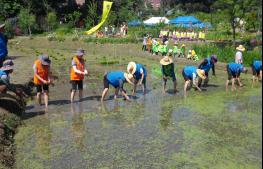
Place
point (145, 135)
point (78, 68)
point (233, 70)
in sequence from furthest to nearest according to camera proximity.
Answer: point (233, 70)
point (78, 68)
point (145, 135)

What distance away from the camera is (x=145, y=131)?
10.0 m

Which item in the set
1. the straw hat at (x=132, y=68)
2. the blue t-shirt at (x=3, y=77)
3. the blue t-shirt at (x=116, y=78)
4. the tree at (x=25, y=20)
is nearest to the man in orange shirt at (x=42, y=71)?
the blue t-shirt at (x=3, y=77)

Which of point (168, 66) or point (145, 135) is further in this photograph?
point (168, 66)

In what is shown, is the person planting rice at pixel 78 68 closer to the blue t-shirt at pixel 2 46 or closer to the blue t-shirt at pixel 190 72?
the blue t-shirt at pixel 2 46

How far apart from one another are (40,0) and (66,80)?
32.5m

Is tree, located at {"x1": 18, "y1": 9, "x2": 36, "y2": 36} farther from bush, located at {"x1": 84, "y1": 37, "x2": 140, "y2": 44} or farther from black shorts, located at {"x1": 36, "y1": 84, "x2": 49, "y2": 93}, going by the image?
black shorts, located at {"x1": 36, "y1": 84, "x2": 49, "y2": 93}

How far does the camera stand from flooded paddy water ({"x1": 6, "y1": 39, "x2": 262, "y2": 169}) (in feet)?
25.7

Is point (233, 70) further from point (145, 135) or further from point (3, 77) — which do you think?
point (3, 77)

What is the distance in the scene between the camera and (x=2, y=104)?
11180mm

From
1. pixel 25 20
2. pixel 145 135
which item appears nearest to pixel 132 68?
pixel 145 135

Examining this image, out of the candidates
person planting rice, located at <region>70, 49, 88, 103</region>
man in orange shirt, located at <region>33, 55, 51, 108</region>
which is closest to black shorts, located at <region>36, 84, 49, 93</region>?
man in orange shirt, located at <region>33, 55, 51, 108</region>

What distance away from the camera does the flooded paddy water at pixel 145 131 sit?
309 inches

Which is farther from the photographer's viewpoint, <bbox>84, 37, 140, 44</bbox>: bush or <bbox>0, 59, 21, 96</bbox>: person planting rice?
<bbox>84, 37, 140, 44</bbox>: bush

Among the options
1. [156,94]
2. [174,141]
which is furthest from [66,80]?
[174,141]
